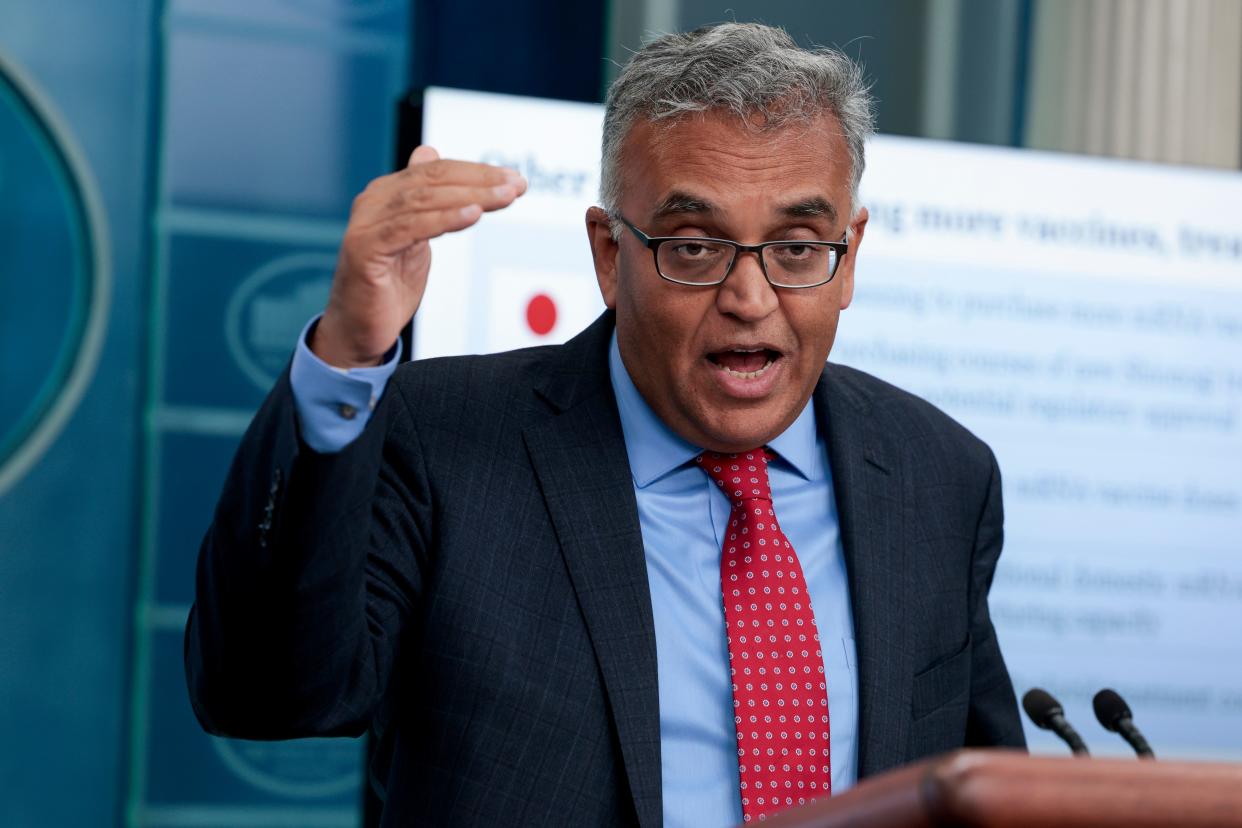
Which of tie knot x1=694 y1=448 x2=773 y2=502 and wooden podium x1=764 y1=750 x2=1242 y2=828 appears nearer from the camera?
wooden podium x1=764 y1=750 x2=1242 y2=828

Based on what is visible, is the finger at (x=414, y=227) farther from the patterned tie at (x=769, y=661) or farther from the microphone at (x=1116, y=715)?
the microphone at (x=1116, y=715)

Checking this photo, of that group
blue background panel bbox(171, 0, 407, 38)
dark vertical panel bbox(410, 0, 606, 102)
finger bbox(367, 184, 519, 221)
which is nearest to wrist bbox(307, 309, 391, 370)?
finger bbox(367, 184, 519, 221)

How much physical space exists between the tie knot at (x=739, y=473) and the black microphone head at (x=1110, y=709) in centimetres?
54

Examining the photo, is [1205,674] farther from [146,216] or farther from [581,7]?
[146,216]

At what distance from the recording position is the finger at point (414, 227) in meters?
1.41

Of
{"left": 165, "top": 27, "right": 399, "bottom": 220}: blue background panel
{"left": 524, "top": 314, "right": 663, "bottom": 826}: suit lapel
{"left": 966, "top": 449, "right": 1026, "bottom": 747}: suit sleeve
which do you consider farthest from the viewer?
{"left": 165, "top": 27, "right": 399, "bottom": 220}: blue background panel

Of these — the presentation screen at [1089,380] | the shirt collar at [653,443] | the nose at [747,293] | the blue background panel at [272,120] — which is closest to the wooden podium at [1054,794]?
the nose at [747,293]

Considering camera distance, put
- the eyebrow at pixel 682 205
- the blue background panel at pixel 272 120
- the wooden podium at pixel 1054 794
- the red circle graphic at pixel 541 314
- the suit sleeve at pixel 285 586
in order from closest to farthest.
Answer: the wooden podium at pixel 1054 794
the suit sleeve at pixel 285 586
the eyebrow at pixel 682 205
the red circle graphic at pixel 541 314
the blue background panel at pixel 272 120

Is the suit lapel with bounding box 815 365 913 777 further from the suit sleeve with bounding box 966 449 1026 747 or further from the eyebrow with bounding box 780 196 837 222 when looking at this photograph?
the eyebrow with bounding box 780 196 837 222

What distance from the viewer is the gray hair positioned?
6.22ft

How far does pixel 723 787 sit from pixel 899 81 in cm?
308

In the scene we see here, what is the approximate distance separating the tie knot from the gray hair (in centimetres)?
34

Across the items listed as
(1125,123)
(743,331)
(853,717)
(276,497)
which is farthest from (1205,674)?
(276,497)

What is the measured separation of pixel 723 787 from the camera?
5.86ft
